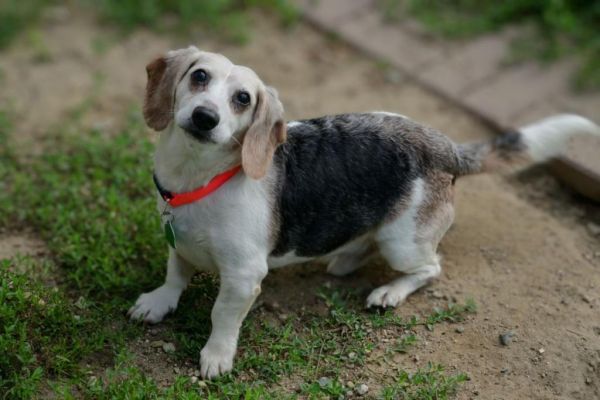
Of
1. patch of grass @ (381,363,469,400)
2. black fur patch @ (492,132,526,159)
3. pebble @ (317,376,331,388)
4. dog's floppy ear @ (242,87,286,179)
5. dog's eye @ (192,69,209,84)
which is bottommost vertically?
pebble @ (317,376,331,388)

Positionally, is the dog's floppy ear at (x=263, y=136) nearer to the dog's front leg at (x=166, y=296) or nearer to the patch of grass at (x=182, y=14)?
the dog's front leg at (x=166, y=296)

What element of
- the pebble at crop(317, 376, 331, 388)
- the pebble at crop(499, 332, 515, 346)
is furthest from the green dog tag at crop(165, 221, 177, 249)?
the pebble at crop(499, 332, 515, 346)

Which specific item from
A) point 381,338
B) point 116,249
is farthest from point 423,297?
point 116,249

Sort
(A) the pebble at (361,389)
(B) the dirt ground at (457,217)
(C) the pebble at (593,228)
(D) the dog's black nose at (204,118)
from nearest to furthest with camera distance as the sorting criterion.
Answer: (D) the dog's black nose at (204,118) → (A) the pebble at (361,389) → (B) the dirt ground at (457,217) → (C) the pebble at (593,228)

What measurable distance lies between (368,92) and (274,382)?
129 inches

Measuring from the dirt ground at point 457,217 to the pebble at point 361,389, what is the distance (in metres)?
0.33

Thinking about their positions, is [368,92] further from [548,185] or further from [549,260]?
[549,260]

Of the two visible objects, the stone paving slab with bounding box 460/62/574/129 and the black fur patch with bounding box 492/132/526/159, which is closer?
the black fur patch with bounding box 492/132/526/159

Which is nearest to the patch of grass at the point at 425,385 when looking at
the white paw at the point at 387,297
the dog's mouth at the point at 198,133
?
the white paw at the point at 387,297

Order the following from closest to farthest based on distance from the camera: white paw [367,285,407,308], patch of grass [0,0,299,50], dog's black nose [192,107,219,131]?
1. dog's black nose [192,107,219,131]
2. white paw [367,285,407,308]
3. patch of grass [0,0,299,50]

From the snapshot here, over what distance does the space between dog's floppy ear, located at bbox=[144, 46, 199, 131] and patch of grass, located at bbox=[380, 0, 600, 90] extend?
3.99 m

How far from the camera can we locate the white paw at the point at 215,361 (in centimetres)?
397

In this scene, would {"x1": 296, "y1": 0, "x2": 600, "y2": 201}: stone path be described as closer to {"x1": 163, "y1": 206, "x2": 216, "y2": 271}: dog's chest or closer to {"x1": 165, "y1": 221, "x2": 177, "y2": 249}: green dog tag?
{"x1": 163, "y1": 206, "x2": 216, "y2": 271}: dog's chest

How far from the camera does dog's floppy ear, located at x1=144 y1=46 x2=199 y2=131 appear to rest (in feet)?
12.2
